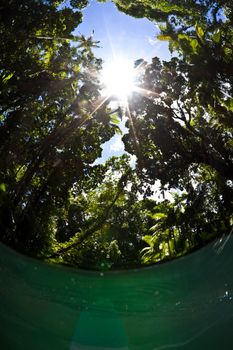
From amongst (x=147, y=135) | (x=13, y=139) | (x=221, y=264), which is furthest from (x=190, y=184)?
(x=13, y=139)

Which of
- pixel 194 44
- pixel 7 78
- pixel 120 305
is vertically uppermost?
pixel 7 78

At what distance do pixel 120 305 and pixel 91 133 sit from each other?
6.60 meters

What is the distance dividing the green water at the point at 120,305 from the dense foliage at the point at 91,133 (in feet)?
3.51

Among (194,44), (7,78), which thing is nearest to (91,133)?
(7,78)

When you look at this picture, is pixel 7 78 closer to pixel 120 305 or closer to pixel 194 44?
pixel 194 44

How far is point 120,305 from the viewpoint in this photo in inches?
400

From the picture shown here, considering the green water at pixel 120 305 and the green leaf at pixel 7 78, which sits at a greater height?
the green leaf at pixel 7 78

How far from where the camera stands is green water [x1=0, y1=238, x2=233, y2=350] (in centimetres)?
752

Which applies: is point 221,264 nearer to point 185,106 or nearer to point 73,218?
point 185,106

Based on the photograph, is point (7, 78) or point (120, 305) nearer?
point (120, 305)

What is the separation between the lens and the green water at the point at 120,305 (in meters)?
7.52

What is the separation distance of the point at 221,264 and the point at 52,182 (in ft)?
21.8

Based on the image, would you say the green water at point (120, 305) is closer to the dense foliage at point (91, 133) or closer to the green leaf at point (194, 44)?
the dense foliage at point (91, 133)

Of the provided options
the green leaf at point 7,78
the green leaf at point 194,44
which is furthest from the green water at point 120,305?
the green leaf at point 194,44
